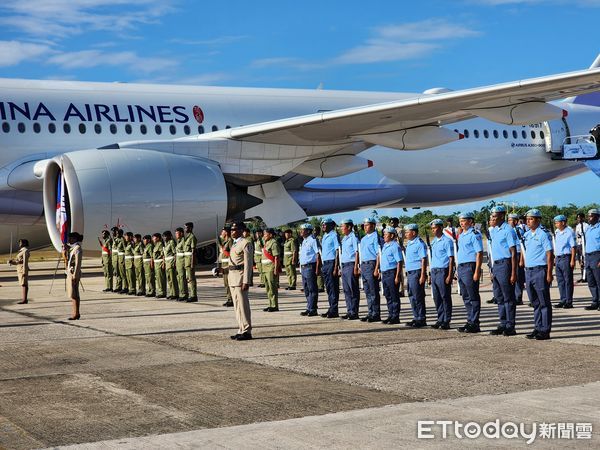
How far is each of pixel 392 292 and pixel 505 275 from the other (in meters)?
2.01

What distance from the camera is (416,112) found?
50.5 feet

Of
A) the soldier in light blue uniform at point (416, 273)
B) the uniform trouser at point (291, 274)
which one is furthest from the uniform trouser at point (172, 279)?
the soldier in light blue uniform at point (416, 273)

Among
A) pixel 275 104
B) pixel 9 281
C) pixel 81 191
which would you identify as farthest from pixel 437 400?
pixel 9 281

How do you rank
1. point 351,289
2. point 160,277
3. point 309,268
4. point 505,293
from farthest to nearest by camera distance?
point 160,277 → point 309,268 → point 351,289 → point 505,293

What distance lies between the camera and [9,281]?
73.5 ft

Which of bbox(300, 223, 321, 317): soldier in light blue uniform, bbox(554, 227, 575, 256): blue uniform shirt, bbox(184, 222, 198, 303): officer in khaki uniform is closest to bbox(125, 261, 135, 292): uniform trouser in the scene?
bbox(184, 222, 198, 303): officer in khaki uniform

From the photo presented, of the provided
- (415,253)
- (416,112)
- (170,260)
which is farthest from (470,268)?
(170,260)

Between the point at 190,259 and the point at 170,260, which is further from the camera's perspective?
the point at 170,260

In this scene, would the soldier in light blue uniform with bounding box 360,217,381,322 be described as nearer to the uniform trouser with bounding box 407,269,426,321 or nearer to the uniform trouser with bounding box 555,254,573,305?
the uniform trouser with bounding box 407,269,426,321

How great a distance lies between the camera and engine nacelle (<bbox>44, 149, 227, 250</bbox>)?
15.6 m

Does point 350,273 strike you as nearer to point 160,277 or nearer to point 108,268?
point 160,277

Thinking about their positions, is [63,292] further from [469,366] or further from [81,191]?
[469,366]

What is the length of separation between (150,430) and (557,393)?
3.03 meters

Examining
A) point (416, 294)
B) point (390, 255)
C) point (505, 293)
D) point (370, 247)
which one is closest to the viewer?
point (505, 293)
